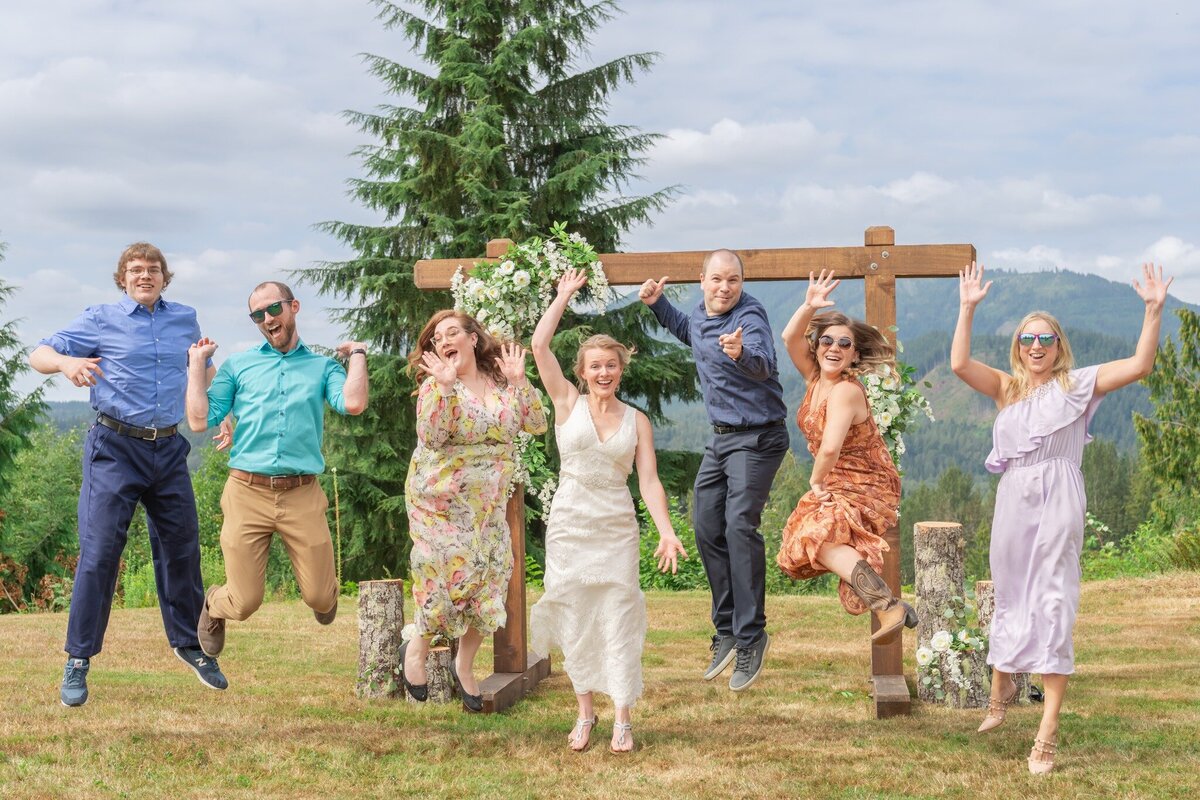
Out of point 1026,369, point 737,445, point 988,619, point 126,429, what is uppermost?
point 1026,369

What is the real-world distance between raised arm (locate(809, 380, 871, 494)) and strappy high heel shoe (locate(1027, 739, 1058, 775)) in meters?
1.61

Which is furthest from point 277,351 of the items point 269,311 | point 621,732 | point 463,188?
point 463,188

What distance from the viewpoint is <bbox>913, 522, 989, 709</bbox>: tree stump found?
6.72 m

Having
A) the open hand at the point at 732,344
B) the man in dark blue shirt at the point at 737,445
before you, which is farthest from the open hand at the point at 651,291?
the open hand at the point at 732,344

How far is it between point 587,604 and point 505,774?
903 millimetres

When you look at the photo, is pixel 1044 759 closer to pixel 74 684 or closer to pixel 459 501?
pixel 459 501

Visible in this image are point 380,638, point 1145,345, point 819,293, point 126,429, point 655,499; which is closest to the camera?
point 1145,345

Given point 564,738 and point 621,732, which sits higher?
point 621,732

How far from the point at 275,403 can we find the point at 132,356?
2.73 ft

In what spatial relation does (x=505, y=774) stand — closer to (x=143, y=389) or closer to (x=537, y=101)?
(x=143, y=389)

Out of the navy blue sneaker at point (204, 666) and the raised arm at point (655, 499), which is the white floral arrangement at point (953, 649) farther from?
the navy blue sneaker at point (204, 666)

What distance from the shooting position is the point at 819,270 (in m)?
6.86

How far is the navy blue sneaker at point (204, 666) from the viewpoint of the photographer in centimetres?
668

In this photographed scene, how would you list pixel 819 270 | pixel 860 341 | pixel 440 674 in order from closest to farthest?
pixel 860 341
pixel 819 270
pixel 440 674
